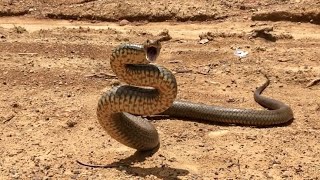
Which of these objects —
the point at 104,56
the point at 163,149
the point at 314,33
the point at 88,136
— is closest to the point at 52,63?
the point at 104,56

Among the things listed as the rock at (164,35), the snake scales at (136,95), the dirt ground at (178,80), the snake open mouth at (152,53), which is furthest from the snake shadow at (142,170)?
the rock at (164,35)

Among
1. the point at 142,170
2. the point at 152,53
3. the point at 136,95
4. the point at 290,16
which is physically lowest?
the point at 142,170

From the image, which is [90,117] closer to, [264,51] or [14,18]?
[264,51]

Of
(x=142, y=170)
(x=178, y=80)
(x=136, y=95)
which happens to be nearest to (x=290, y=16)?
(x=178, y=80)

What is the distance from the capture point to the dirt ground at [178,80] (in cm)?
546

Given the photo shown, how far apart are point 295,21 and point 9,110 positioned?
236 inches

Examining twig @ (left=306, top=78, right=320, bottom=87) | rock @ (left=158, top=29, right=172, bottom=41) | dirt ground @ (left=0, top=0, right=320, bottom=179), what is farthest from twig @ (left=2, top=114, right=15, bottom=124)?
rock @ (left=158, top=29, right=172, bottom=41)

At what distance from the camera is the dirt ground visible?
5461mm

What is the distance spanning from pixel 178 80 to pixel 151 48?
3.60 meters

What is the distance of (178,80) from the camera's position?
8.13 m

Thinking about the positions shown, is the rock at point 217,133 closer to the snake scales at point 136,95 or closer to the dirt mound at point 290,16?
the snake scales at point 136,95

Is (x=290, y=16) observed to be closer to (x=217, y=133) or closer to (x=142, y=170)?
(x=217, y=133)

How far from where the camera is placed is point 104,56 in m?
9.20

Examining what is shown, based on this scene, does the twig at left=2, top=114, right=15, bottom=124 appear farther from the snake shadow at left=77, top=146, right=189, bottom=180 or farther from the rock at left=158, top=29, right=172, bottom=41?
the rock at left=158, top=29, right=172, bottom=41
